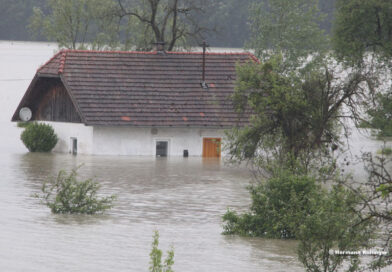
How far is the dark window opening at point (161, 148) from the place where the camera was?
138 ft

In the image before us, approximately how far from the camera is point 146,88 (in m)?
42.2

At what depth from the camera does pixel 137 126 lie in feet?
133

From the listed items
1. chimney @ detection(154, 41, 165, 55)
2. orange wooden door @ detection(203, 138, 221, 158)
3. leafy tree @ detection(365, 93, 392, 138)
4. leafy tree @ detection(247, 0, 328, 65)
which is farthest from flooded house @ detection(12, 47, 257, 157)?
leafy tree @ detection(247, 0, 328, 65)

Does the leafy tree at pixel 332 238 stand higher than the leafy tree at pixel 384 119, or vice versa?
the leafy tree at pixel 384 119

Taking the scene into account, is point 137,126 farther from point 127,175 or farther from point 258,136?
point 258,136

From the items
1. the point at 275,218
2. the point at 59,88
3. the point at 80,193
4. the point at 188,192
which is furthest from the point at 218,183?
the point at 59,88

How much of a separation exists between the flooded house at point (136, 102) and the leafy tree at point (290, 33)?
72.2 ft

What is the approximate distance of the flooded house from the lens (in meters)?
41.0

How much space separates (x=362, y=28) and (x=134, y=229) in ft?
86.1

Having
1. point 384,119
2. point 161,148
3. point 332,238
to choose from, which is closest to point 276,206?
point 332,238

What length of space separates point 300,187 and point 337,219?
4.25 meters

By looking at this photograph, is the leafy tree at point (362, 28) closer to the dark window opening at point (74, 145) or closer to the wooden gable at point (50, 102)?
the wooden gable at point (50, 102)

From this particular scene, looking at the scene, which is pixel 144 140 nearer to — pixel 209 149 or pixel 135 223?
pixel 209 149

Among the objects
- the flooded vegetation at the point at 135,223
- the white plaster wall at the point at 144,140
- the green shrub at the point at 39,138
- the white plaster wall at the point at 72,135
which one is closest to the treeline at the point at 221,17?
the white plaster wall at the point at 72,135
